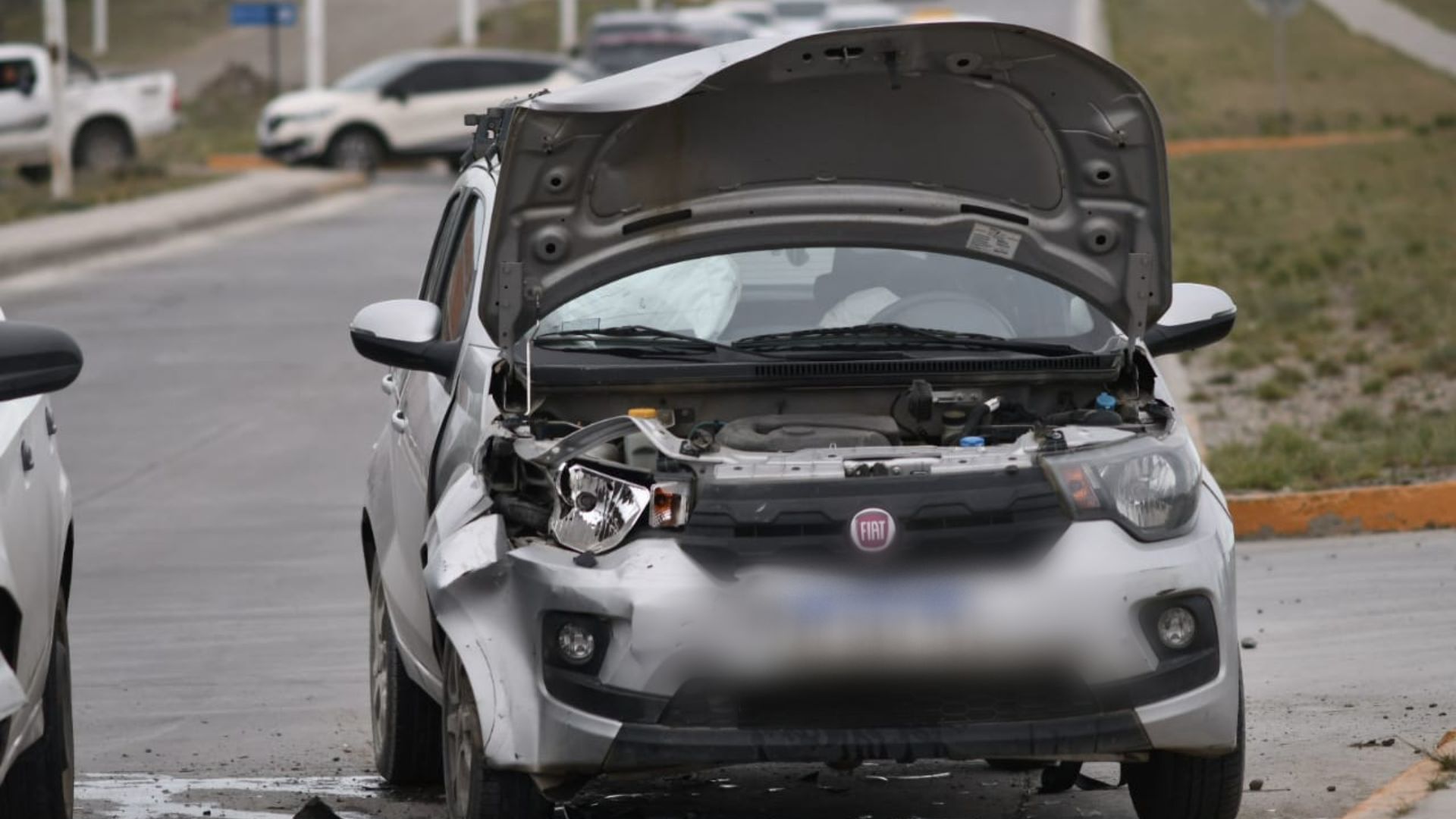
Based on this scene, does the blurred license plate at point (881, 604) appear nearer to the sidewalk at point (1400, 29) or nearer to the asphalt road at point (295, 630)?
the asphalt road at point (295, 630)

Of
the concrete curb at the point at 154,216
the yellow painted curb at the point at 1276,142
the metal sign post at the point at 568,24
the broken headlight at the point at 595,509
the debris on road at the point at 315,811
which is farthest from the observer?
the metal sign post at the point at 568,24

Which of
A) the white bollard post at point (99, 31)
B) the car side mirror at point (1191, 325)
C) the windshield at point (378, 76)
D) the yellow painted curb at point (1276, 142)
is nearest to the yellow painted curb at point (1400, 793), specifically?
the car side mirror at point (1191, 325)

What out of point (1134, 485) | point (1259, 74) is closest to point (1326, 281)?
point (1134, 485)

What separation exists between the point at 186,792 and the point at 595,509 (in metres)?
2.00

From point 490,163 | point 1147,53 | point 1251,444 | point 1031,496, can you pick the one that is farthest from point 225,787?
point 1147,53

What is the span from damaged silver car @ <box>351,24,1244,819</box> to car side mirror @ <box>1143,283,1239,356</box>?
0.05 ft

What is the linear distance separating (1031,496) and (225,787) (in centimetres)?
265

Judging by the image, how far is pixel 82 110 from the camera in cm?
3422

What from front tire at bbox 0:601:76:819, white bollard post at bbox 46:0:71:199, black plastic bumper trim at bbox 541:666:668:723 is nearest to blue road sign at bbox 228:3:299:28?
white bollard post at bbox 46:0:71:199

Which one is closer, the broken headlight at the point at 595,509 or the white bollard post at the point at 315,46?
the broken headlight at the point at 595,509

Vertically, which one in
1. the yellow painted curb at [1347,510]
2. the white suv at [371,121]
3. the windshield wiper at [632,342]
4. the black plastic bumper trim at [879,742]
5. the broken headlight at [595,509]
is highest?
the windshield wiper at [632,342]

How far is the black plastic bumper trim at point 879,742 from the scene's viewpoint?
203 inches

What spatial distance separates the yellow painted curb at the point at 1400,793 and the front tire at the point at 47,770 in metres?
2.87

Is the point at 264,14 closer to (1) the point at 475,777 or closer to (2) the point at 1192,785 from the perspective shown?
(1) the point at 475,777
